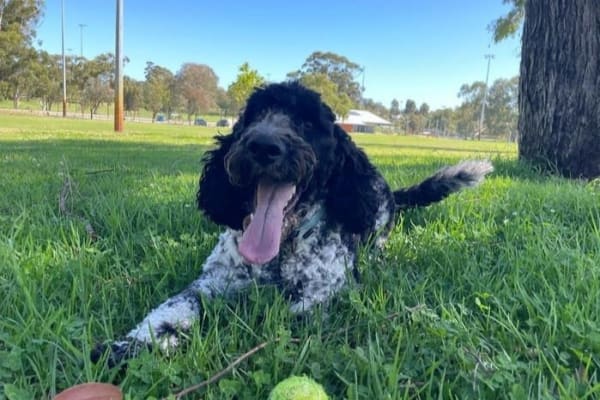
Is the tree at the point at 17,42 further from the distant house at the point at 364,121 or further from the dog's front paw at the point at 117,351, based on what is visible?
the distant house at the point at 364,121

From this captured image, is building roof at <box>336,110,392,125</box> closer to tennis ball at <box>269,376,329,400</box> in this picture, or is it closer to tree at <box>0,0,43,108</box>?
tree at <box>0,0,43,108</box>

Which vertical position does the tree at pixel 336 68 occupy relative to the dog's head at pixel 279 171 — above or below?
above

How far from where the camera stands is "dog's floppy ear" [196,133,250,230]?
10.3ft

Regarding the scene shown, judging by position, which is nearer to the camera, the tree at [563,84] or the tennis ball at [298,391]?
the tennis ball at [298,391]

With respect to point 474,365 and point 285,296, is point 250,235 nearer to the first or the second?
point 285,296

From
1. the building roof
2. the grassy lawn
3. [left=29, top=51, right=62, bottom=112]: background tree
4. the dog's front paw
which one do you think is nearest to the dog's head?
the grassy lawn

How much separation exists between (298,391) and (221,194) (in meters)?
1.83

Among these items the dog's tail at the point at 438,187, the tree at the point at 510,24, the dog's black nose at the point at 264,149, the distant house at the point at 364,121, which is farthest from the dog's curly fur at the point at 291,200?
the distant house at the point at 364,121

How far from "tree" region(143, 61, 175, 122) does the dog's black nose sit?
90894mm

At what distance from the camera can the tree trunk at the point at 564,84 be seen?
626 centimetres

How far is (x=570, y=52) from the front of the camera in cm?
642

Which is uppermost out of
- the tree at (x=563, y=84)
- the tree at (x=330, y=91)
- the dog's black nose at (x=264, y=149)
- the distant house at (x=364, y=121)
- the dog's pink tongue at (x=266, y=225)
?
the tree at (x=330, y=91)

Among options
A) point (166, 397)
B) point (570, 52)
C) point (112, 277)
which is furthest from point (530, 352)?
point (570, 52)

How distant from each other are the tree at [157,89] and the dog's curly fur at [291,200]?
9031 cm
